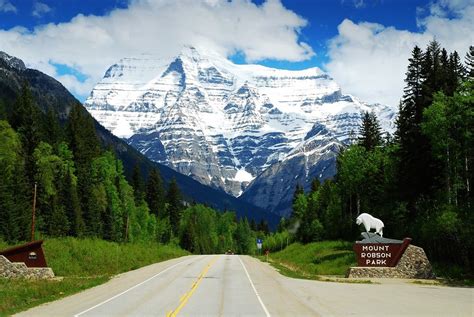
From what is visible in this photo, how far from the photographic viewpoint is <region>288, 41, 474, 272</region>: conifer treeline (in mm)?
42625

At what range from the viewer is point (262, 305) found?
2275 centimetres

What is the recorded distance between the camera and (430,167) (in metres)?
49.5

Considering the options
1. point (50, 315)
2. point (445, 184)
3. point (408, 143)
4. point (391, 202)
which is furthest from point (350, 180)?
point (50, 315)

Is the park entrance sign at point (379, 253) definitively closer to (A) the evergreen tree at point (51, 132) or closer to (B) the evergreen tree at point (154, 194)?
(A) the evergreen tree at point (51, 132)

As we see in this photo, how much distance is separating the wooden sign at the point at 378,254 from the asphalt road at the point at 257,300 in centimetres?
499

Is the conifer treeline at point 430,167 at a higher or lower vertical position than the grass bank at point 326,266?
higher

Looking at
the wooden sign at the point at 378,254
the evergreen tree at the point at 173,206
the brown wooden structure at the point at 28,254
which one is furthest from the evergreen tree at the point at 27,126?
the evergreen tree at the point at 173,206

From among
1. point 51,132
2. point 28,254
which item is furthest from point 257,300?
point 51,132

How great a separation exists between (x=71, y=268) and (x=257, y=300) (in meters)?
22.7

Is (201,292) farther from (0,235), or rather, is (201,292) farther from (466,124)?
(0,235)

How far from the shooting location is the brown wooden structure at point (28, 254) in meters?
36.1

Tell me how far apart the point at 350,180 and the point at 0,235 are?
41.3m

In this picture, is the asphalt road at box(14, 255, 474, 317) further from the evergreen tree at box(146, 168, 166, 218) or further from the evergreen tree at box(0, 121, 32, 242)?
the evergreen tree at box(146, 168, 166, 218)

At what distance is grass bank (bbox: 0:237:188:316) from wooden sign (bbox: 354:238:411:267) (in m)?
17.9
